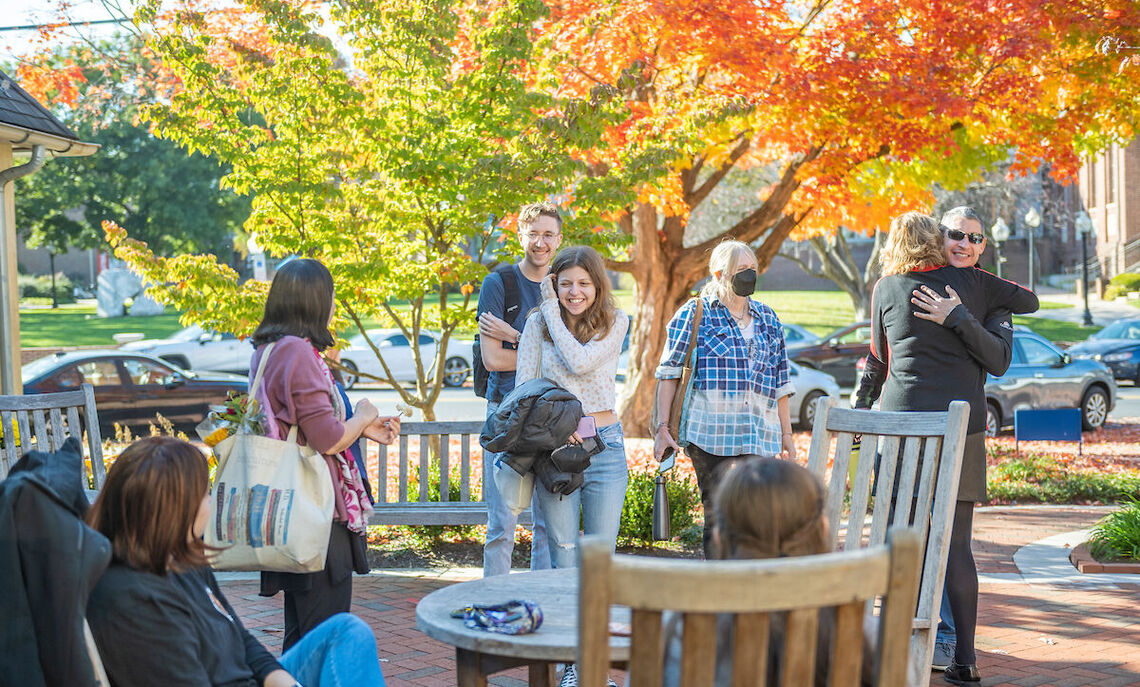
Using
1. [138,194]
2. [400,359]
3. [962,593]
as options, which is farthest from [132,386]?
[138,194]

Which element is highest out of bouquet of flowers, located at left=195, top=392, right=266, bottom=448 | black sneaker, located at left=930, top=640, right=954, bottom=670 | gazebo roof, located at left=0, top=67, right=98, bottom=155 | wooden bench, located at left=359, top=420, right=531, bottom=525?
gazebo roof, located at left=0, top=67, right=98, bottom=155

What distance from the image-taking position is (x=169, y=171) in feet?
131

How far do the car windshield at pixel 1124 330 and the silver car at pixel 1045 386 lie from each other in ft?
29.5

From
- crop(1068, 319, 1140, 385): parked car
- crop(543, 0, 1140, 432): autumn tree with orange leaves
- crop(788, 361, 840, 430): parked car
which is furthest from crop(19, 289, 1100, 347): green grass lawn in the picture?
crop(543, 0, 1140, 432): autumn tree with orange leaves

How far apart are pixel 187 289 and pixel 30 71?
763cm

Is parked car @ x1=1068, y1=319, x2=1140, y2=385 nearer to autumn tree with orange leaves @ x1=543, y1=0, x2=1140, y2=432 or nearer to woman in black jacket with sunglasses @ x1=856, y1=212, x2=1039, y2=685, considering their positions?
autumn tree with orange leaves @ x1=543, y1=0, x2=1140, y2=432

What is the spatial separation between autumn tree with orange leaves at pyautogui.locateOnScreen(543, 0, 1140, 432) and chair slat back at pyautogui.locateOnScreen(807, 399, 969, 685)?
508cm

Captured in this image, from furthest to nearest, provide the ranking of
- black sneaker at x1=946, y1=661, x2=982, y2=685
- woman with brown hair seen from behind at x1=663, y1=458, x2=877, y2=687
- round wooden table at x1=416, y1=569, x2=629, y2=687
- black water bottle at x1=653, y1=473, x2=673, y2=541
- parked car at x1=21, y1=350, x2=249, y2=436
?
parked car at x1=21, y1=350, x2=249, y2=436, black water bottle at x1=653, y1=473, x2=673, y2=541, black sneaker at x1=946, y1=661, x2=982, y2=685, round wooden table at x1=416, y1=569, x2=629, y2=687, woman with brown hair seen from behind at x1=663, y1=458, x2=877, y2=687

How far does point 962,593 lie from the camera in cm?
452

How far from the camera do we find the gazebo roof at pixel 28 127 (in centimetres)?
850

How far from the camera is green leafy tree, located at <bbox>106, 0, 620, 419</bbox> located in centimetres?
777

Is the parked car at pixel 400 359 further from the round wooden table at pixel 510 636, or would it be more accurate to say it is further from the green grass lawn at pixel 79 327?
the round wooden table at pixel 510 636

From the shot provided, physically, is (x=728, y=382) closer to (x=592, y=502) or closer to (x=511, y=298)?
(x=592, y=502)

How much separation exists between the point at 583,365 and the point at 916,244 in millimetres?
1555
